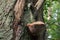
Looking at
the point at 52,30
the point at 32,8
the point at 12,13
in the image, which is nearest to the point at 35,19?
the point at 32,8

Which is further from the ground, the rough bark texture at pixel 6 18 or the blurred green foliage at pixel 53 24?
the rough bark texture at pixel 6 18

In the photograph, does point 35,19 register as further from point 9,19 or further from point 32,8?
point 9,19

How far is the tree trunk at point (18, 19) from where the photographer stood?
164 cm

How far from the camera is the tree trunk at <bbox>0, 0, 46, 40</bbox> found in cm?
164

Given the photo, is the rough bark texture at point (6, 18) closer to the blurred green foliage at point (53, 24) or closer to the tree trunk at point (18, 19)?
the tree trunk at point (18, 19)

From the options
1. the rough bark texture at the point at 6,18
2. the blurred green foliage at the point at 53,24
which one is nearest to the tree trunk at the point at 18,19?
the rough bark texture at the point at 6,18

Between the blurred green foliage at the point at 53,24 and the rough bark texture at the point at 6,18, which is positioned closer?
the rough bark texture at the point at 6,18

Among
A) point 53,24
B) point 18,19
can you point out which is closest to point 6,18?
point 18,19

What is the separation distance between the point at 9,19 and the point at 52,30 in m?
4.20

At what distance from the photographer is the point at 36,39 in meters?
1.75

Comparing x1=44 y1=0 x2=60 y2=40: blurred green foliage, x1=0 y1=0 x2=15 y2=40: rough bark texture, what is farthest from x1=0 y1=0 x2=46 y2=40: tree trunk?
x1=44 y1=0 x2=60 y2=40: blurred green foliage

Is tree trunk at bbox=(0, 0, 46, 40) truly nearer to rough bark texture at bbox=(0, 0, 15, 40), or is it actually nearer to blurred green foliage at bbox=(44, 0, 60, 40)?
rough bark texture at bbox=(0, 0, 15, 40)

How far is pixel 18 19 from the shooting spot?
5.57 feet

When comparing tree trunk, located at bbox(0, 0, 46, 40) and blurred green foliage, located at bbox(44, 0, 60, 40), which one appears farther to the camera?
blurred green foliage, located at bbox(44, 0, 60, 40)
